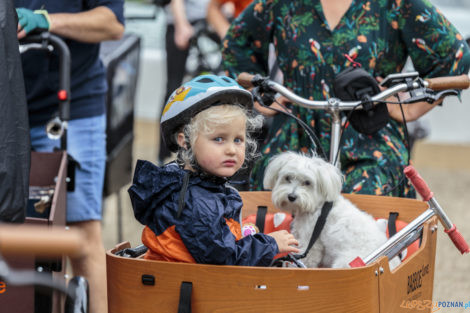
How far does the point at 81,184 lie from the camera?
12.4 ft

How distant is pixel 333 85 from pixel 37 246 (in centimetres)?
213

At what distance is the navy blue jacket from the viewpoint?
226 centimetres

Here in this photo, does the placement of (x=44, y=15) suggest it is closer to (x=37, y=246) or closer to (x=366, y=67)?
(x=366, y=67)

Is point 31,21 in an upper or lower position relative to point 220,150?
upper

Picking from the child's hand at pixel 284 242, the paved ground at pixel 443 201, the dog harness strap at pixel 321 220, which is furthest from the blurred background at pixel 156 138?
the child's hand at pixel 284 242

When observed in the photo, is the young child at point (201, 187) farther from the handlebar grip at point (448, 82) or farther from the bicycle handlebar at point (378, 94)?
the handlebar grip at point (448, 82)

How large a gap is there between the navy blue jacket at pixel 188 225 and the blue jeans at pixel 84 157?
1.43 metres

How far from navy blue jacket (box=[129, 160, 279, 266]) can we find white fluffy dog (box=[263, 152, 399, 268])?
63 cm

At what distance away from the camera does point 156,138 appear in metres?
9.98

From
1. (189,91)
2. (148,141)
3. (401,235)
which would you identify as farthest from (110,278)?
(148,141)

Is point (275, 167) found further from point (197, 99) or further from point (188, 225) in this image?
point (188, 225)

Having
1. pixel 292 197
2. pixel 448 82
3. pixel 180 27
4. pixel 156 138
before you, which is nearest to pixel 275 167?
pixel 292 197

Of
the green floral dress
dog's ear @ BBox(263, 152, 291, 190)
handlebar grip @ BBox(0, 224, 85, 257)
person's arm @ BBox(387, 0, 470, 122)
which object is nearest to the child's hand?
dog's ear @ BBox(263, 152, 291, 190)

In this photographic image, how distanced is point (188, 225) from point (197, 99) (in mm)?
425
